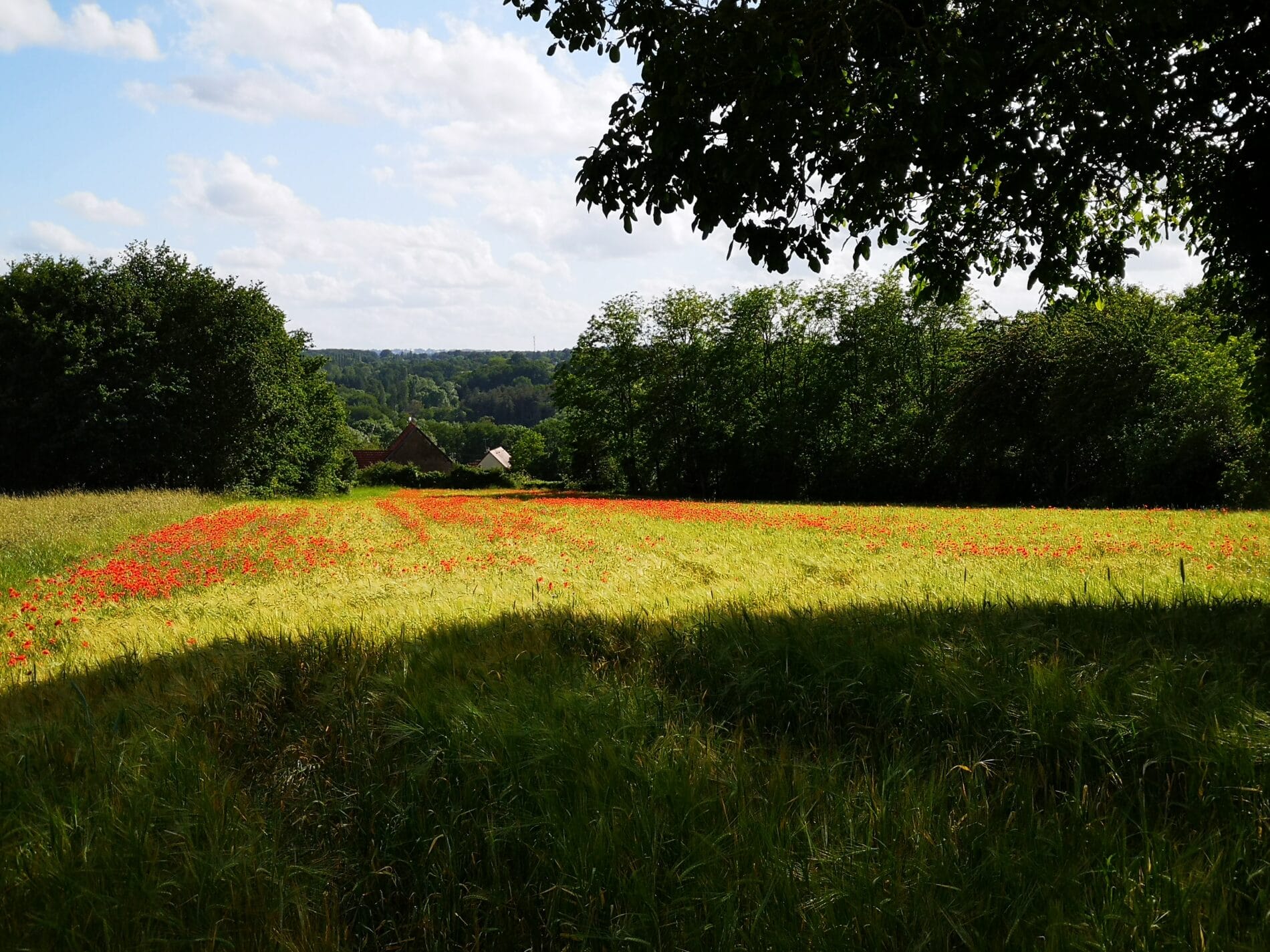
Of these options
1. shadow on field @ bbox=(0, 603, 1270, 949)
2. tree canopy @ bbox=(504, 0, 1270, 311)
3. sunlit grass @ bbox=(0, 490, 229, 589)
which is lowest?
sunlit grass @ bbox=(0, 490, 229, 589)

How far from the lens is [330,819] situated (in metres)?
2.99

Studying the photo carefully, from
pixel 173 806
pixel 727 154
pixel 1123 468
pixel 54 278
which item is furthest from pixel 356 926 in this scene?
pixel 54 278

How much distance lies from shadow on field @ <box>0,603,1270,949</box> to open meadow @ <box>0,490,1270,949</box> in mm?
16

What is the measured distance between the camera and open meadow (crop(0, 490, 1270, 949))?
2.27 m

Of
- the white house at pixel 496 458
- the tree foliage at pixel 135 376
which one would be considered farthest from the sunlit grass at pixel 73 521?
the white house at pixel 496 458

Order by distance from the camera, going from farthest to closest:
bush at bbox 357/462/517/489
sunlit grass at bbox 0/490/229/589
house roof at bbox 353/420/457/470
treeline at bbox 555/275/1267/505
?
1. house roof at bbox 353/420/457/470
2. bush at bbox 357/462/517/489
3. treeline at bbox 555/275/1267/505
4. sunlit grass at bbox 0/490/229/589

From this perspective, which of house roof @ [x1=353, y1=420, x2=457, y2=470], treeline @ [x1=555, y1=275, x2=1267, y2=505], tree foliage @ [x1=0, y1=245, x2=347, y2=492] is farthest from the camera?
house roof @ [x1=353, y1=420, x2=457, y2=470]

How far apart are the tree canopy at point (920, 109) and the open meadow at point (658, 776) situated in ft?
11.1

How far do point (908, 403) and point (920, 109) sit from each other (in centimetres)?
3827

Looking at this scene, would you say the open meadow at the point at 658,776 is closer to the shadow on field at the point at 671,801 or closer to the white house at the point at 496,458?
the shadow on field at the point at 671,801

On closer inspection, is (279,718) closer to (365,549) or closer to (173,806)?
(173,806)

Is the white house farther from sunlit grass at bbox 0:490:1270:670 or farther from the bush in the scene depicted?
sunlit grass at bbox 0:490:1270:670

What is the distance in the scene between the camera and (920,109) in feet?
16.9

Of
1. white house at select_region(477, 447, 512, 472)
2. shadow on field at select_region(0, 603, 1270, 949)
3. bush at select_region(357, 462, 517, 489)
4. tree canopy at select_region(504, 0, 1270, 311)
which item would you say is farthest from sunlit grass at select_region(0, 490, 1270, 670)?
white house at select_region(477, 447, 512, 472)
